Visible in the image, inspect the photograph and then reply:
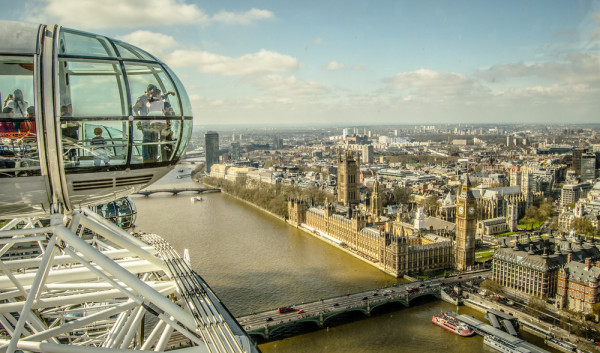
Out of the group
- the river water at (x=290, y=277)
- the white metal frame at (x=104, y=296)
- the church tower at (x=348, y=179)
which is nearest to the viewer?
the white metal frame at (x=104, y=296)

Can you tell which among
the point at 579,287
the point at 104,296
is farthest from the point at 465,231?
the point at 104,296

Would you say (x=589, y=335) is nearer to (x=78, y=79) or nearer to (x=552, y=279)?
(x=552, y=279)

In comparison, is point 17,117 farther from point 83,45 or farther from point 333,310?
point 333,310

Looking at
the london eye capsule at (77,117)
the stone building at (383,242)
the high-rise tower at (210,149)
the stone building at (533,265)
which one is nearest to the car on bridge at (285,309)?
the stone building at (383,242)

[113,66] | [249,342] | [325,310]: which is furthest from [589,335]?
[113,66]

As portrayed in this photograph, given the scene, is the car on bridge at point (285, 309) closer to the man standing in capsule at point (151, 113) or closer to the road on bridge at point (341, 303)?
the road on bridge at point (341, 303)

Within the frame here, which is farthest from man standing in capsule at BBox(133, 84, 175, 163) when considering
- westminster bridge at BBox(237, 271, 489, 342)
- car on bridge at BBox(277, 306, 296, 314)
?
car on bridge at BBox(277, 306, 296, 314)
